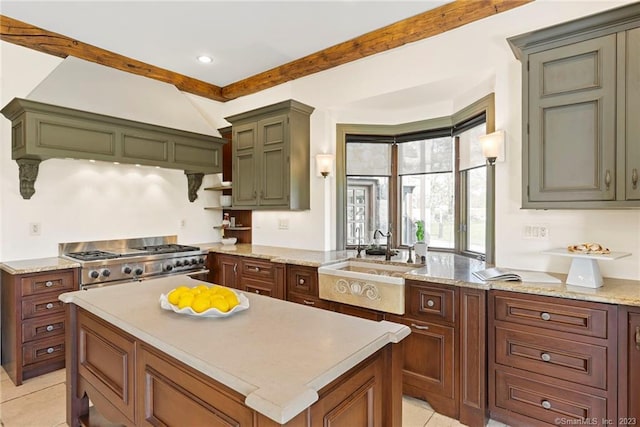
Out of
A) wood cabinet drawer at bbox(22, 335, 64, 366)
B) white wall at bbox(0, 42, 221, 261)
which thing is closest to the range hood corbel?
white wall at bbox(0, 42, 221, 261)

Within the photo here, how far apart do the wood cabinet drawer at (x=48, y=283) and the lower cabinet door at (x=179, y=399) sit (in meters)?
2.09

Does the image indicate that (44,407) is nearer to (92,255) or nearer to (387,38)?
(92,255)

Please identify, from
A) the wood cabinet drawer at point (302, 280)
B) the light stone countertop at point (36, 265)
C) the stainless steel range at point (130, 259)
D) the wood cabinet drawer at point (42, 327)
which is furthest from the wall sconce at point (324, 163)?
the wood cabinet drawer at point (42, 327)

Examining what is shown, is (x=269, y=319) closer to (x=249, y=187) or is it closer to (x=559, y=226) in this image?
(x=559, y=226)

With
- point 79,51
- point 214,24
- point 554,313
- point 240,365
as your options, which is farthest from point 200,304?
point 79,51

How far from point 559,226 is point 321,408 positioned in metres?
2.29

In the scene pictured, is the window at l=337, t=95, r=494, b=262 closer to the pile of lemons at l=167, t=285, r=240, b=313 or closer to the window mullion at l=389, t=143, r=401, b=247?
the window mullion at l=389, t=143, r=401, b=247

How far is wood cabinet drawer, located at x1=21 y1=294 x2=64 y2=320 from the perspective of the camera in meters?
2.71

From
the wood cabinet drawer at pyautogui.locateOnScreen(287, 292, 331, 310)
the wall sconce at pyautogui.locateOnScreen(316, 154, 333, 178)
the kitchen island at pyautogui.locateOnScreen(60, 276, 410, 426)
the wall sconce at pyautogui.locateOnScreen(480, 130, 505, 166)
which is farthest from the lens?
the wall sconce at pyautogui.locateOnScreen(316, 154, 333, 178)

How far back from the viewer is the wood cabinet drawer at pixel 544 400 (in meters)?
1.87

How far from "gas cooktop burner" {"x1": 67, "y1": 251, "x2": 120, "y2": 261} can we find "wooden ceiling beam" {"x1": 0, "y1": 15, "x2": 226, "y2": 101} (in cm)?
194

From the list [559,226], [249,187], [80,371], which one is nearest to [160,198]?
[249,187]

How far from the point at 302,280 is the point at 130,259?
5.56 feet

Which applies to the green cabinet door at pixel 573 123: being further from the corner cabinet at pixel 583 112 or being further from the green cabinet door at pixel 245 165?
the green cabinet door at pixel 245 165
